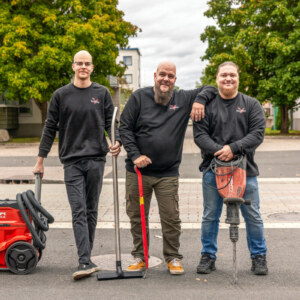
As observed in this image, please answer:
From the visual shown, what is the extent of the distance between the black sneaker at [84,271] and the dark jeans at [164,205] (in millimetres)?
535

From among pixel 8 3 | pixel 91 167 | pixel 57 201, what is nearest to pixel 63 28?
pixel 8 3

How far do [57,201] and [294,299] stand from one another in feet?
18.8

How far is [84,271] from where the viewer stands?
4488 mm

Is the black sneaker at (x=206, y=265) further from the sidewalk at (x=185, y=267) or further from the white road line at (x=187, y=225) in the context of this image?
the white road line at (x=187, y=225)

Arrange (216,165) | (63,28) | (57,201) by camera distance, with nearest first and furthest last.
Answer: (216,165) < (57,201) < (63,28)

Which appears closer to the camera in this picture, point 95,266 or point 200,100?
point 200,100

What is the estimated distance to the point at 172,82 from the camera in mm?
4531

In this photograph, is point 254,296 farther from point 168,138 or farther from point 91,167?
point 91,167

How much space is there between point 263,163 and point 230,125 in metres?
10.7

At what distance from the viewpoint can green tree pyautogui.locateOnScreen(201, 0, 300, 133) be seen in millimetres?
28438

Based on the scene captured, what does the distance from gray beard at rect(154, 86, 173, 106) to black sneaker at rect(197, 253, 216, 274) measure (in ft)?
4.99

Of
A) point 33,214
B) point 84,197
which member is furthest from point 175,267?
point 33,214

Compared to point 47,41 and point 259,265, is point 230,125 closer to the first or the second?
point 259,265

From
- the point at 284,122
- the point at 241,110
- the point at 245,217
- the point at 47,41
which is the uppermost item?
the point at 47,41
